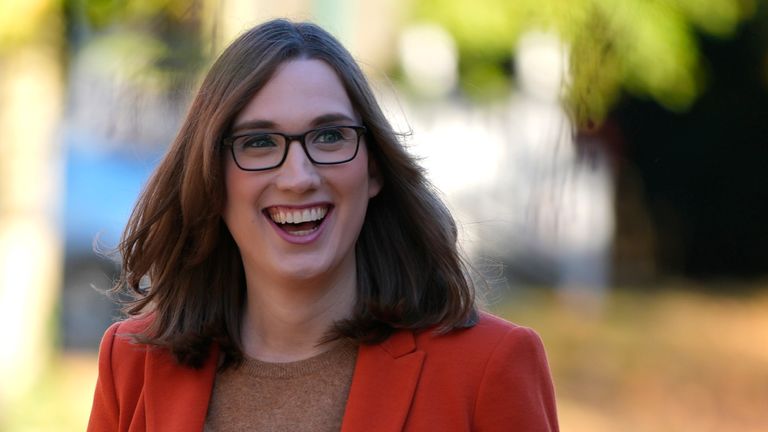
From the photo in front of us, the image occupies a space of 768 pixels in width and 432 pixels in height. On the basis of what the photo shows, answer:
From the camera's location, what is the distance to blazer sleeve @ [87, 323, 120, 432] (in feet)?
10.2

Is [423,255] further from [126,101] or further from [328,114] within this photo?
[126,101]

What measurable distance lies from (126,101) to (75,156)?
2.71 m

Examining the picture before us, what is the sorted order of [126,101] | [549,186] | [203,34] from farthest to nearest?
[126,101] → [203,34] → [549,186]

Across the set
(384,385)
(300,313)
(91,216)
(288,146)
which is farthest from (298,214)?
(91,216)

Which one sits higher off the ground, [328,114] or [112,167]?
[328,114]

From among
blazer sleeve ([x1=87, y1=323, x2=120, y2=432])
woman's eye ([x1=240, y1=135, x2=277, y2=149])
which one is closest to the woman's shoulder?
woman's eye ([x1=240, y1=135, x2=277, y2=149])

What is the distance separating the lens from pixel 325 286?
117 inches

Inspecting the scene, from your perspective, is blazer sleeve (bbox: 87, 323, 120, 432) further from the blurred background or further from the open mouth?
the blurred background

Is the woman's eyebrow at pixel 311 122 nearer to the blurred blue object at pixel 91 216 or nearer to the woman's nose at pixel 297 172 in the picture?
the woman's nose at pixel 297 172

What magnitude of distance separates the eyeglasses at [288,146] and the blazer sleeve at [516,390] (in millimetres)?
508

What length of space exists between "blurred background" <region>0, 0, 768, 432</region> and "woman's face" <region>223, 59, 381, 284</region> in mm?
1491

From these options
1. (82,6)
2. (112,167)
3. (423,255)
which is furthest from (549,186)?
(112,167)

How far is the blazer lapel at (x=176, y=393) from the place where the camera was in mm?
2949

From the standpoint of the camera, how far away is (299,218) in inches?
112
